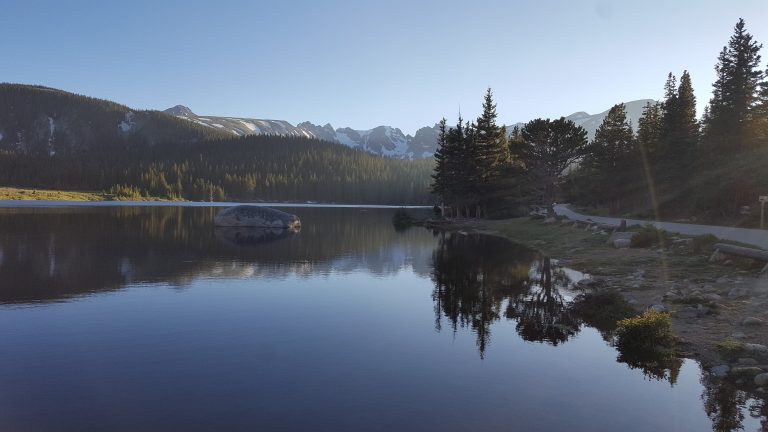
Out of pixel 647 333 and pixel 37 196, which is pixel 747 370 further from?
pixel 37 196

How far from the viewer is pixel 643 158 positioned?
229 feet

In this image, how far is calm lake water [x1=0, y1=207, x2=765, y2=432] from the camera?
28.5ft

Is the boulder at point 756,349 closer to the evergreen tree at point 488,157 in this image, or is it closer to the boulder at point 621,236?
the boulder at point 621,236

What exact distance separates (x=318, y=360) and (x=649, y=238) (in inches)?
1067

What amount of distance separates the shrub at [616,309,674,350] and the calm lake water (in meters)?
0.58

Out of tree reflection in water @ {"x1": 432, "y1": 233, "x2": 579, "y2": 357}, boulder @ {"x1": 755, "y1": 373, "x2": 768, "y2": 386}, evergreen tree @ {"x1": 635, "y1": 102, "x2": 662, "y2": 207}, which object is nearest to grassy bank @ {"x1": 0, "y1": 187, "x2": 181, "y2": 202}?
tree reflection in water @ {"x1": 432, "y1": 233, "x2": 579, "y2": 357}

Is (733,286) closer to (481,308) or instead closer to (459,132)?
(481,308)

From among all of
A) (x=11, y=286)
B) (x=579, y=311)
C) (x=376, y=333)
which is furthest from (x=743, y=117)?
(x=11, y=286)

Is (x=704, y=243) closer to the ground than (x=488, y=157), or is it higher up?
closer to the ground

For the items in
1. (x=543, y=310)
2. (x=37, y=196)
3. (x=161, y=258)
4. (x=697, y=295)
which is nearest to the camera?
(x=697, y=295)

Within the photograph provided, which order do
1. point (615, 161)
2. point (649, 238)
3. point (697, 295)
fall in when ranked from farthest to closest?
point (615, 161) < point (649, 238) < point (697, 295)

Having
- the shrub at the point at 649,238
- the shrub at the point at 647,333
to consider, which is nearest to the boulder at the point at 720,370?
the shrub at the point at 647,333

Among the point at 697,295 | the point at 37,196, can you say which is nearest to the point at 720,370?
the point at 697,295

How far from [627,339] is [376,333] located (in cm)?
730
